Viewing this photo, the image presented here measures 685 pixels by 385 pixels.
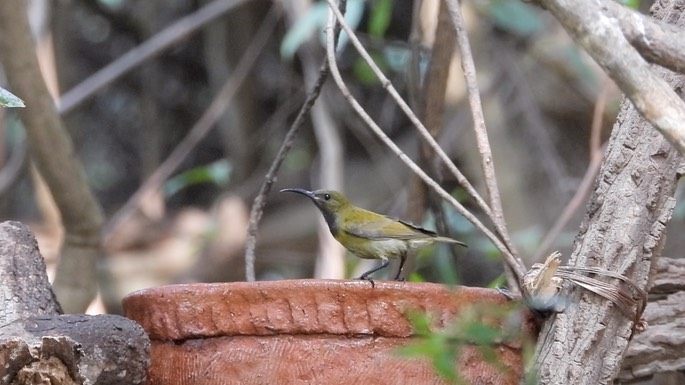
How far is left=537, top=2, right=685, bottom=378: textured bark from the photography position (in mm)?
1824

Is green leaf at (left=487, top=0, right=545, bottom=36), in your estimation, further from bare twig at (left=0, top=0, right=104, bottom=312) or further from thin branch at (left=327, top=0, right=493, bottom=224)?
thin branch at (left=327, top=0, right=493, bottom=224)

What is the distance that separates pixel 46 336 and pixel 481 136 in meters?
0.92

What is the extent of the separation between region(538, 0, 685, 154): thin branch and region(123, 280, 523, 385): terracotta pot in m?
0.57

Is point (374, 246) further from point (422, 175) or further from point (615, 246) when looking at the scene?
point (615, 246)

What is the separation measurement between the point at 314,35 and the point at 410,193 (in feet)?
5.04

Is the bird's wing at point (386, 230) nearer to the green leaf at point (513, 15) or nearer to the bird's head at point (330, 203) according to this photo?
the bird's head at point (330, 203)

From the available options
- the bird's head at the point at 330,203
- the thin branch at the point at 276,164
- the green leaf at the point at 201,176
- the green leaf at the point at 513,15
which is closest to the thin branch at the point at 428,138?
the thin branch at the point at 276,164

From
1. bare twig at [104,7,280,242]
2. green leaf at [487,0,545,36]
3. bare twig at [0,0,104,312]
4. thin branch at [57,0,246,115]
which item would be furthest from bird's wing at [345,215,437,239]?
thin branch at [57,0,246,115]

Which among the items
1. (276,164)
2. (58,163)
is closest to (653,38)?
(276,164)

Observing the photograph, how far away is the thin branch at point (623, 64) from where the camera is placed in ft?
4.21

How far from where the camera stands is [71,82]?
18.5 feet

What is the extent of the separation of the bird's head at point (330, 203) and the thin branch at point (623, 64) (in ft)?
4.32

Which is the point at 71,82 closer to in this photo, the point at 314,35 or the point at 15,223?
the point at 314,35

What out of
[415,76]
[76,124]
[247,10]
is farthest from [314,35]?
[76,124]
